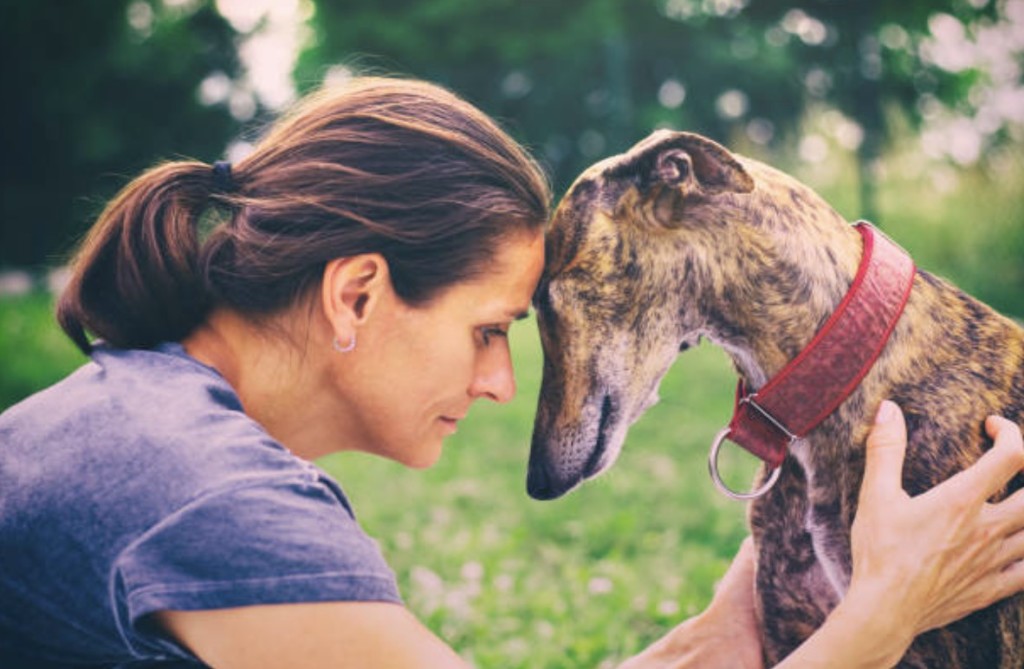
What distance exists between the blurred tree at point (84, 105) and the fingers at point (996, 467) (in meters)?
20.5

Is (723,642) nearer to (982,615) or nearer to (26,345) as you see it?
(982,615)

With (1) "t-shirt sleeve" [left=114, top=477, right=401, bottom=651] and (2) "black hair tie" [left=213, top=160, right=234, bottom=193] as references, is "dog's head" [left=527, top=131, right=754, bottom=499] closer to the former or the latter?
(2) "black hair tie" [left=213, top=160, right=234, bottom=193]

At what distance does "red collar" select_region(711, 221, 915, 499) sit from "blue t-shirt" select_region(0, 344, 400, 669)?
2.95ft

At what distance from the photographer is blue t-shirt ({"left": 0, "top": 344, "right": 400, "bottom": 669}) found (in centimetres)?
141

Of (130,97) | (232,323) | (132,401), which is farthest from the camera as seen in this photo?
(130,97)

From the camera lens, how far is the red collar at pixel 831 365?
1986 millimetres

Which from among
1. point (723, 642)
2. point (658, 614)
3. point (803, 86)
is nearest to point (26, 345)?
point (658, 614)

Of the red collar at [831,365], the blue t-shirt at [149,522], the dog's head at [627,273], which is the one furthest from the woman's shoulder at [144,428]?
the red collar at [831,365]

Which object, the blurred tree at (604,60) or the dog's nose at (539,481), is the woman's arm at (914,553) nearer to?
the dog's nose at (539,481)

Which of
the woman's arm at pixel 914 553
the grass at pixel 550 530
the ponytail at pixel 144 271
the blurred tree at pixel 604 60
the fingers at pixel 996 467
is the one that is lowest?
the blurred tree at pixel 604 60

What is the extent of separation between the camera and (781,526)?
2.25m

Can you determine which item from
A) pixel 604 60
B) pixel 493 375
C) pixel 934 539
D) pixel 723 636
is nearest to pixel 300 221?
pixel 493 375

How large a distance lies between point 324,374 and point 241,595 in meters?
0.71

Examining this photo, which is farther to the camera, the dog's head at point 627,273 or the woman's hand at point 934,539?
the dog's head at point 627,273
